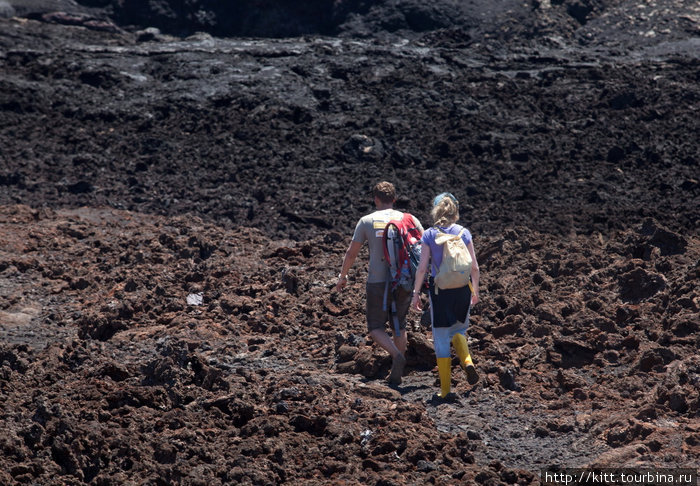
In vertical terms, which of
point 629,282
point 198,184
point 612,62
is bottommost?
point 198,184

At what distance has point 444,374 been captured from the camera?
21.3ft

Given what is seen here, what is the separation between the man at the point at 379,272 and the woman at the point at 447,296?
39cm

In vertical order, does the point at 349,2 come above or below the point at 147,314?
above

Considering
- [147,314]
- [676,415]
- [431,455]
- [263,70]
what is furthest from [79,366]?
[263,70]

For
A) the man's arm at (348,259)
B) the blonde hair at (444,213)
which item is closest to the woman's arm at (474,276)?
the blonde hair at (444,213)

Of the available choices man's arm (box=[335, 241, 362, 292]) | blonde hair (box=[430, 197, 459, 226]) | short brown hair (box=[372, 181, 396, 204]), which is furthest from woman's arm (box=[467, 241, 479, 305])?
man's arm (box=[335, 241, 362, 292])

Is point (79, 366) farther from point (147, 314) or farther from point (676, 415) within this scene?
point (676, 415)

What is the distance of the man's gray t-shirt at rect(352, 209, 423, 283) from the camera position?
671cm

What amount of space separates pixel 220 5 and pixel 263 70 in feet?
17.1

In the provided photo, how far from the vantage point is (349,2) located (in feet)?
71.8

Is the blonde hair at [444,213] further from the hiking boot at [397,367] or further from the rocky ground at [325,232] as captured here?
the rocky ground at [325,232]

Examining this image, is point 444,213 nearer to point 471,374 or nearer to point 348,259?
point 348,259

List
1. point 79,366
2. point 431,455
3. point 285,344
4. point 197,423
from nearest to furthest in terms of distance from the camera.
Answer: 1. point 431,455
2. point 197,423
3. point 79,366
4. point 285,344

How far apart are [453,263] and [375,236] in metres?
0.70
